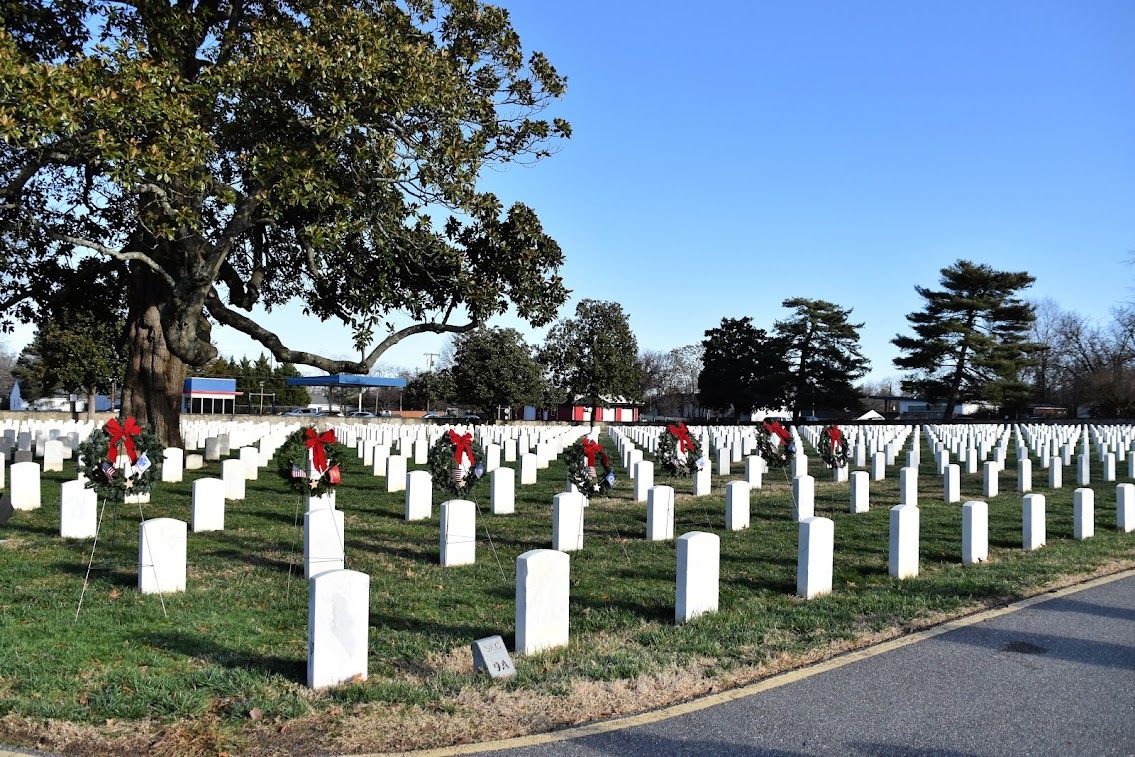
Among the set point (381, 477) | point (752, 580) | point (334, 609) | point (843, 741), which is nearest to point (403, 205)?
point (381, 477)

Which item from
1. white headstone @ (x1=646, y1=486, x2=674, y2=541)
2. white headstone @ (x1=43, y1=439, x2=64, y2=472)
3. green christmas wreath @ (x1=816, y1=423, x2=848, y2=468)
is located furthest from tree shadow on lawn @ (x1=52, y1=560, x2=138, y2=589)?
green christmas wreath @ (x1=816, y1=423, x2=848, y2=468)

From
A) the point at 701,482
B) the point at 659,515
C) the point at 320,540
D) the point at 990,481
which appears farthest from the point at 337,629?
the point at 990,481

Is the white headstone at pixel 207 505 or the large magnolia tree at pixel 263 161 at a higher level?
the large magnolia tree at pixel 263 161

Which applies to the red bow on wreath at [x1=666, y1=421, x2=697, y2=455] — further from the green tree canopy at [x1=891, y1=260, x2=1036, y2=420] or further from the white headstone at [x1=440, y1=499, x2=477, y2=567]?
A: the green tree canopy at [x1=891, y1=260, x2=1036, y2=420]

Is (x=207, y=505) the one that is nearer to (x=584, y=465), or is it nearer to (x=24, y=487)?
(x=24, y=487)

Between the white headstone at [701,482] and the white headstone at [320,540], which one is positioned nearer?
the white headstone at [320,540]

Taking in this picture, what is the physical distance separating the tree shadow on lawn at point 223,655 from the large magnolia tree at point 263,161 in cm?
770

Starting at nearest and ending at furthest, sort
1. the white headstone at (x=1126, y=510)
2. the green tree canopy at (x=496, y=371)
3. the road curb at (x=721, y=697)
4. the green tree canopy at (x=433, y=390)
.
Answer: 1. the road curb at (x=721, y=697)
2. the white headstone at (x=1126, y=510)
3. the green tree canopy at (x=496, y=371)
4. the green tree canopy at (x=433, y=390)

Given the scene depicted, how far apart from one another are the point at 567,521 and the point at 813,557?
10.3ft

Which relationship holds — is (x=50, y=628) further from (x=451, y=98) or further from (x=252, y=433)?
(x=252, y=433)

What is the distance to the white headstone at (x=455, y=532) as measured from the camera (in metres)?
9.07

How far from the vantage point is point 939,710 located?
4.83 meters

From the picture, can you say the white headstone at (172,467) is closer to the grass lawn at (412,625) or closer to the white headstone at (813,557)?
the grass lawn at (412,625)

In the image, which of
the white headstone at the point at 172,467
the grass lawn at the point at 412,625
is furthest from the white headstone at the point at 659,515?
the white headstone at the point at 172,467
